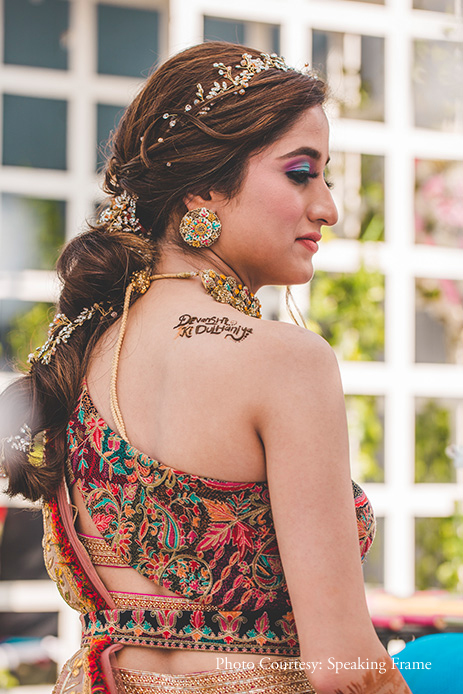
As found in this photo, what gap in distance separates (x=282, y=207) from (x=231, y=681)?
0.71 metres

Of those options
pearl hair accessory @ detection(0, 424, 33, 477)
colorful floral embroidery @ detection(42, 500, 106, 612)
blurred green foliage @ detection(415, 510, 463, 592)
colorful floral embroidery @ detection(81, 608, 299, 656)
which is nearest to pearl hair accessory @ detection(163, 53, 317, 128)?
pearl hair accessory @ detection(0, 424, 33, 477)

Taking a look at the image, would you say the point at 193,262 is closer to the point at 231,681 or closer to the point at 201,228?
the point at 201,228

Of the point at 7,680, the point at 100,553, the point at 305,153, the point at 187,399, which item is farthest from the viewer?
the point at 7,680

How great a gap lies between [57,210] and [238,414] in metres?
2.18

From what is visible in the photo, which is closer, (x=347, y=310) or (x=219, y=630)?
(x=219, y=630)

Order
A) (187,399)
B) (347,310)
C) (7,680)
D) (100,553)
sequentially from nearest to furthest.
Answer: (187,399)
(100,553)
(7,680)
(347,310)

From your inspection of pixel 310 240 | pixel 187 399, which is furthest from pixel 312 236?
pixel 187 399

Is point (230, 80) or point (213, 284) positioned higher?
point (230, 80)

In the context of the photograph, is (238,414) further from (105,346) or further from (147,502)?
(105,346)

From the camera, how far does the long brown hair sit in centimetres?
126

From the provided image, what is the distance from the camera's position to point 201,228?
50.5 inches

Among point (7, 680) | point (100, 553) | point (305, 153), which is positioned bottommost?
point (7, 680)

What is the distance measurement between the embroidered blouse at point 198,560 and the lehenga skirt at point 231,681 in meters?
0.03

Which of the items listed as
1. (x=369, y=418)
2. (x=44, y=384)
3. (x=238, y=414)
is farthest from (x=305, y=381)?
(x=369, y=418)
